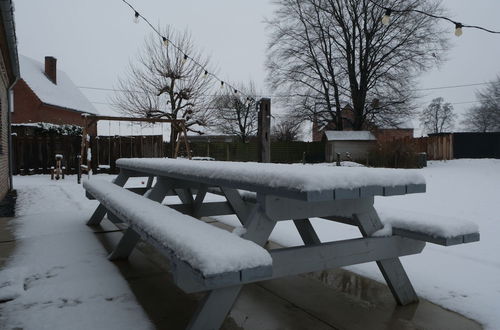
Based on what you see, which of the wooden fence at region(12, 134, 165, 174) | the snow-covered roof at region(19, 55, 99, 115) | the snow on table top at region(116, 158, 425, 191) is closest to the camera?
the snow on table top at region(116, 158, 425, 191)

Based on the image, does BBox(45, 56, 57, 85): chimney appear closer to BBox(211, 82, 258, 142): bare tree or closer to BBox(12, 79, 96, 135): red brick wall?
BBox(12, 79, 96, 135): red brick wall

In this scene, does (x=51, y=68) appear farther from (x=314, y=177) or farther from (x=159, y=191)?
(x=314, y=177)

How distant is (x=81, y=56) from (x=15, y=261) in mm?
67869

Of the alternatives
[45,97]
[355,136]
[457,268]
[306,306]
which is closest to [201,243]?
[306,306]

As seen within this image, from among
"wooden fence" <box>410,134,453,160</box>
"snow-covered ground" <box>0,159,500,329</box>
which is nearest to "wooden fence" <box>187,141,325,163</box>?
"wooden fence" <box>410,134,453,160</box>

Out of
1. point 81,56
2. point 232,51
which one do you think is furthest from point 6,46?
point 232,51

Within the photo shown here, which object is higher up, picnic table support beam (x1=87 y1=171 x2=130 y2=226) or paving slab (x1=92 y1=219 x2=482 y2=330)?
picnic table support beam (x1=87 y1=171 x2=130 y2=226)

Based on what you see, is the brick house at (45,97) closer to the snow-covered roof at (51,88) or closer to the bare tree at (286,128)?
the snow-covered roof at (51,88)

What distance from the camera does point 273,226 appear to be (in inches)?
76.7

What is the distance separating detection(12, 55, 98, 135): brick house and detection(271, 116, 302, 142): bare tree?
50.4 feet

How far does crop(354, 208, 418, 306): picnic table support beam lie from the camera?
2.22 meters

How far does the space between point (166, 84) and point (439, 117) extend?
167 feet

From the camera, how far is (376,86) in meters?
27.9

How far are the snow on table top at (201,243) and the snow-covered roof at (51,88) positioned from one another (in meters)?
25.1
